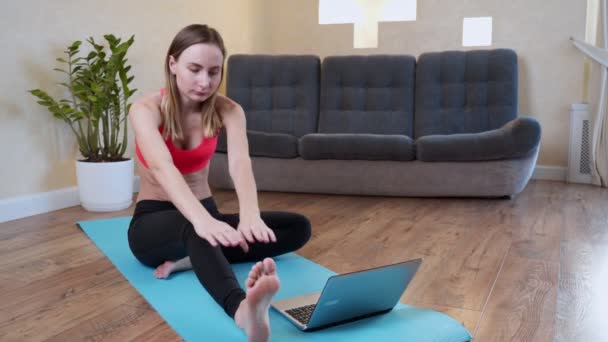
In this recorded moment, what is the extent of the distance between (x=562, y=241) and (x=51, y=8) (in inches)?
112

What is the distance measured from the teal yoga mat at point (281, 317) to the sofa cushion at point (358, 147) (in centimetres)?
150

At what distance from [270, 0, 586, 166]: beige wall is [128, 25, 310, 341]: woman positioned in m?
2.90

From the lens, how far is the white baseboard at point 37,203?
300 cm

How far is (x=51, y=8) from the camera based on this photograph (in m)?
3.17

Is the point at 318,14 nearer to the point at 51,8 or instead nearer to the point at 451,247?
the point at 51,8

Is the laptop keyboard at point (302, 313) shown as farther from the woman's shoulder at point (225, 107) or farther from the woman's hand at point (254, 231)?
the woman's shoulder at point (225, 107)

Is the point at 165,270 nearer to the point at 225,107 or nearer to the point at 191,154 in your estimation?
the point at 191,154

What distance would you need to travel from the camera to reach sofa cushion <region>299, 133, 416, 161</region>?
11.8 feet

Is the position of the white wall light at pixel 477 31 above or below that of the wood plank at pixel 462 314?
above

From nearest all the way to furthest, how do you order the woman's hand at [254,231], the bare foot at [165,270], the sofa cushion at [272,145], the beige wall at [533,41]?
the woman's hand at [254,231] → the bare foot at [165,270] → the sofa cushion at [272,145] → the beige wall at [533,41]

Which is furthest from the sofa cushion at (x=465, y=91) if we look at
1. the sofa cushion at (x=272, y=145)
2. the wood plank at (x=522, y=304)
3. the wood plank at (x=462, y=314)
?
the wood plank at (x=462, y=314)

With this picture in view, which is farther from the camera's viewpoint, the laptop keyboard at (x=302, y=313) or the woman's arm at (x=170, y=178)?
the laptop keyboard at (x=302, y=313)

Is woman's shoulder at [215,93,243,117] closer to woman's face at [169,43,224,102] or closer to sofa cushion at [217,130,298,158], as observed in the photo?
woman's face at [169,43,224,102]

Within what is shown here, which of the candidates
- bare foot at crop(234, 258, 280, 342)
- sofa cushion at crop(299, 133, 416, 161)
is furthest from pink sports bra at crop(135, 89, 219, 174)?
sofa cushion at crop(299, 133, 416, 161)
